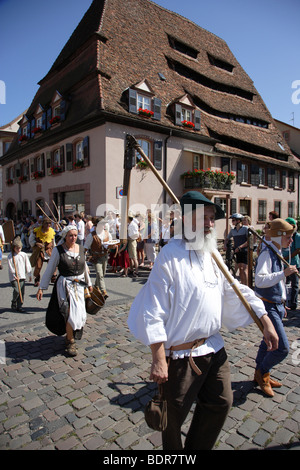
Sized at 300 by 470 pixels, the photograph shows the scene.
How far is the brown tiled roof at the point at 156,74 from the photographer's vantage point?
16.6 m

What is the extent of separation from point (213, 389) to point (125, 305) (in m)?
4.70

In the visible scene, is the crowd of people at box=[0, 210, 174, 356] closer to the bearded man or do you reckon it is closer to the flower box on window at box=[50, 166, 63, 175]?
the bearded man

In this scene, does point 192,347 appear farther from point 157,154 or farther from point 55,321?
point 157,154

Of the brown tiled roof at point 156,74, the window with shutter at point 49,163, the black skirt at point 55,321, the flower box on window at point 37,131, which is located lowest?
the black skirt at point 55,321

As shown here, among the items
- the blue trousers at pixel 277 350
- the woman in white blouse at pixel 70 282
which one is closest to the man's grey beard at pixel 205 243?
the blue trousers at pixel 277 350

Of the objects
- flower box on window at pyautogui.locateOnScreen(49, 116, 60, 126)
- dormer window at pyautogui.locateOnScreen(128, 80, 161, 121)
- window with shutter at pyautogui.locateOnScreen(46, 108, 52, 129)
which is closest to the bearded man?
dormer window at pyautogui.locateOnScreen(128, 80, 161, 121)

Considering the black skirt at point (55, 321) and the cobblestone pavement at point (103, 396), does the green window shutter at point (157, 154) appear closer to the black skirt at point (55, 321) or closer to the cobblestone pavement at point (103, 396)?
the cobblestone pavement at point (103, 396)

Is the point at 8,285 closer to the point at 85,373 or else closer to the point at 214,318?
the point at 85,373

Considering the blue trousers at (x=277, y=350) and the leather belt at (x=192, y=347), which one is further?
the blue trousers at (x=277, y=350)

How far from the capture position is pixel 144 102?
1712 cm

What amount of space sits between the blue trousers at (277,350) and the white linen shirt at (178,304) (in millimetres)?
1335

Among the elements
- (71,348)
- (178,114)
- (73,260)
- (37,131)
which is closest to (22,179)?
(37,131)

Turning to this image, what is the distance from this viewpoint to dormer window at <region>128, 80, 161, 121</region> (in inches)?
640
